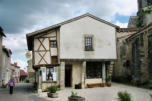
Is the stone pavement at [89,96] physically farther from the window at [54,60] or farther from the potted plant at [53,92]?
the window at [54,60]

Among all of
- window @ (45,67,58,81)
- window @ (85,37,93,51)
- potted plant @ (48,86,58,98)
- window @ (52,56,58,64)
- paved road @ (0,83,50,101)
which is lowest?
paved road @ (0,83,50,101)

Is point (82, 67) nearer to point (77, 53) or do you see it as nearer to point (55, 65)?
point (77, 53)

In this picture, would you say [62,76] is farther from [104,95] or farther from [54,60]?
[104,95]

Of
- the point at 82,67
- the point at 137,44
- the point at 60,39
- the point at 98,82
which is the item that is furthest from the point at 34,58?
the point at 137,44

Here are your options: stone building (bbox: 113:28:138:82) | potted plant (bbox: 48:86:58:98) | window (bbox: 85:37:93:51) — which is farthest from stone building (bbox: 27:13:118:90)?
stone building (bbox: 113:28:138:82)

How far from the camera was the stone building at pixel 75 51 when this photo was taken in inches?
806

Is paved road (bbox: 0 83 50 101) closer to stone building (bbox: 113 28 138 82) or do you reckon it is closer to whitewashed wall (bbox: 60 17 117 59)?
whitewashed wall (bbox: 60 17 117 59)

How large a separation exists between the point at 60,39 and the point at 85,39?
274cm

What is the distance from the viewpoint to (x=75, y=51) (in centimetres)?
2098

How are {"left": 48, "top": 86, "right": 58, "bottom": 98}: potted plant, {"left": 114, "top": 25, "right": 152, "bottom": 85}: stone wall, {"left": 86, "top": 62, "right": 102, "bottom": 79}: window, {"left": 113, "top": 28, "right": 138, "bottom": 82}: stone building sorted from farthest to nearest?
1. {"left": 113, "top": 28, "right": 138, "bottom": 82}: stone building
2. {"left": 86, "top": 62, "right": 102, "bottom": 79}: window
3. {"left": 114, "top": 25, "right": 152, "bottom": 85}: stone wall
4. {"left": 48, "top": 86, "right": 58, "bottom": 98}: potted plant

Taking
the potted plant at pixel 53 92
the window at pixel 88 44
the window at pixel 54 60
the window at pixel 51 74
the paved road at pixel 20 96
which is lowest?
the paved road at pixel 20 96

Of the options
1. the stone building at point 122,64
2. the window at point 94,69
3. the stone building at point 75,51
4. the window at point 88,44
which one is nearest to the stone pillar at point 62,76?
the stone building at point 75,51

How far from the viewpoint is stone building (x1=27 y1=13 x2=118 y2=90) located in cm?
2048

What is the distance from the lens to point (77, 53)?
21.0m
